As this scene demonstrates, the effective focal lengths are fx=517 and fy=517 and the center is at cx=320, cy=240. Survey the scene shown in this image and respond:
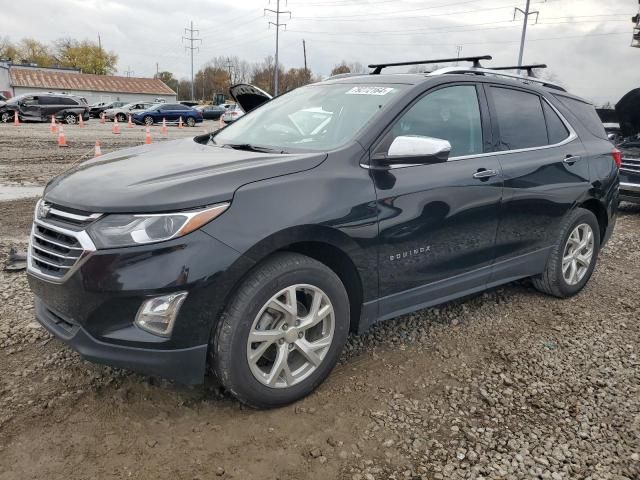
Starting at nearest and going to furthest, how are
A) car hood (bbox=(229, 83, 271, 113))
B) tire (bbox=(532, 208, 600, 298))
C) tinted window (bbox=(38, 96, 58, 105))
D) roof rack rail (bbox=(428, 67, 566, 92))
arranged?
roof rack rail (bbox=(428, 67, 566, 92)), tire (bbox=(532, 208, 600, 298)), car hood (bbox=(229, 83, 271, 113)), tinted window (bbox=(38, 96, 58, 105))

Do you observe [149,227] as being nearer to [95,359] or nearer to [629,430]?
[95,359]

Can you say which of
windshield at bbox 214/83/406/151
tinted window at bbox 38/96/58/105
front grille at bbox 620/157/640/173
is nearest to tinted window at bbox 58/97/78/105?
tinted window at bbox 38/96/58/105

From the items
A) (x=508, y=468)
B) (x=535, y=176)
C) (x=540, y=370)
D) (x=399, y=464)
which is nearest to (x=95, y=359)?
(x=399, y=464)

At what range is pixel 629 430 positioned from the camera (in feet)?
8.82

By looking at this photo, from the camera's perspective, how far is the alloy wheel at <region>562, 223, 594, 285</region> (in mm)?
4387

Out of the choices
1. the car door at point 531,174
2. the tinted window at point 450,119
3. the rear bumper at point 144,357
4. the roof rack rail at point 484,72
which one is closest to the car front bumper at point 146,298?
the rear bumper at point 144,357

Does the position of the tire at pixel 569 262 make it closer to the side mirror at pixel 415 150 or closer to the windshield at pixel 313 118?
the side mirror at pixel 415 150

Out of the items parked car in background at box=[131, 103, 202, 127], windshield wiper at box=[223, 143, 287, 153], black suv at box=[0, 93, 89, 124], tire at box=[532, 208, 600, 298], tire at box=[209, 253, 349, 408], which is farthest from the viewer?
parked car in background at box=[131, 103, 202, 127]

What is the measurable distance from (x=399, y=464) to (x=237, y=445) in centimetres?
76

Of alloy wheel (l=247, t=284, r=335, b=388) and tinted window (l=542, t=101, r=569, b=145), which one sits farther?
tinted window (l=542, t=101, r=569, b=145)

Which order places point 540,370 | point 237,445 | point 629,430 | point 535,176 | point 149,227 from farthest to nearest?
point 535,176, point 540,370, point 629,430, point 237,445, point 149,227

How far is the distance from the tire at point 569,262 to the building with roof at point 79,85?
62.6m

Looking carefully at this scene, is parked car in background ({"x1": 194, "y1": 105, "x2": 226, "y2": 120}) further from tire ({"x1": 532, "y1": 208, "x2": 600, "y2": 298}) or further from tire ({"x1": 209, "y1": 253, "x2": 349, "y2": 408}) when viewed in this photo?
tire ({"x1": 209, "y1": 253, "x2": 349, "y2": 408})

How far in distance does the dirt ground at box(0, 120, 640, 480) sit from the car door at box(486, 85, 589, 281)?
24.0 inches
